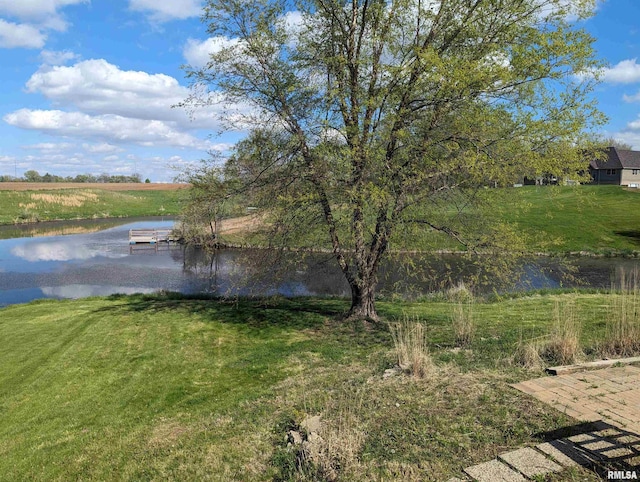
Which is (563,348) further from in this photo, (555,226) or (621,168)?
(621,168)

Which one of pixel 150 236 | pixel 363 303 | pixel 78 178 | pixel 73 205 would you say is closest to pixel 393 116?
pixel 363 303

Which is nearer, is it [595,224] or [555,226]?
[595,224]

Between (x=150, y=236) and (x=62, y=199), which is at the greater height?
(x=62, y=199)

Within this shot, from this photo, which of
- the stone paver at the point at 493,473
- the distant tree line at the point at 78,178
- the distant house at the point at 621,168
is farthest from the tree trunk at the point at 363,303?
the distant tree line at the point at 78,178

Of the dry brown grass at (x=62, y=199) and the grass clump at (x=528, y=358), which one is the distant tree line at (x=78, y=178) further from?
the grass clump at (x=528, y=358)

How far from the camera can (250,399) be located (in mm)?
6297

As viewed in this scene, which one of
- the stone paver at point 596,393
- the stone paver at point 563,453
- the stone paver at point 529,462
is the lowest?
the stone paver at point 529,462

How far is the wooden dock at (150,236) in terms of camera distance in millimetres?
34219

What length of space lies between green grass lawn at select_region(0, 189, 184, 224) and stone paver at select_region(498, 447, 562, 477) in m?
45.9

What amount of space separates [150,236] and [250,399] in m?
31.6

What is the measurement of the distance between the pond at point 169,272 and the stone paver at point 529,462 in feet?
21.6

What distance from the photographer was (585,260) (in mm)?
26875

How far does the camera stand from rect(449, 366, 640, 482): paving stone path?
359 centimetres

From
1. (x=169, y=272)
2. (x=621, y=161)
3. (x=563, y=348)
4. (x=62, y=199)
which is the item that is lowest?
(x=169, y=272)
